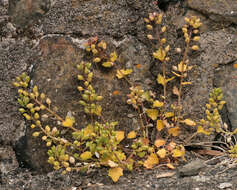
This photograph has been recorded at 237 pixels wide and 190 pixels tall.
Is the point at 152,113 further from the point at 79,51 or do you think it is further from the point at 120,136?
the point at 79,51

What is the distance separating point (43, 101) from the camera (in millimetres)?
1487

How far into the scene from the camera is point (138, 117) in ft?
5.07

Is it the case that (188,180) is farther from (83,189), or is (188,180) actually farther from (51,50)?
(51,50)

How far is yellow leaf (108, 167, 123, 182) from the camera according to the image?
1.36 m

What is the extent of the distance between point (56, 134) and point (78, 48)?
40cm

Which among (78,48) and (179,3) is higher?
(179,3)

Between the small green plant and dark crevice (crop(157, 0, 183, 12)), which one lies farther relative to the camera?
dark crevice (crop(157, 0, 183, 12))

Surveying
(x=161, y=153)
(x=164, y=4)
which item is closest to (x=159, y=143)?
(x=161, y=153)

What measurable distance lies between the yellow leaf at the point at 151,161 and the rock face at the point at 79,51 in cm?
16

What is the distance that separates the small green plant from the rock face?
40 millimetres

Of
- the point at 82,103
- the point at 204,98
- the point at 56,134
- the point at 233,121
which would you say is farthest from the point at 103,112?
→ the point at 233,121

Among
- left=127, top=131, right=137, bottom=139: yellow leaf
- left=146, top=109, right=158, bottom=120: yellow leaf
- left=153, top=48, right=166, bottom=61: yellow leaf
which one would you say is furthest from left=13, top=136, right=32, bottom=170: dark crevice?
left=153, top=48, right=166, bottom=61: yellow leaf

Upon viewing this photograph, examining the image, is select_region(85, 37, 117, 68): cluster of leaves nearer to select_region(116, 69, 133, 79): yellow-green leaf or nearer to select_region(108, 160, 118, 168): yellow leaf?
select_region(116, 69, 133, 79): yellow-green leaf

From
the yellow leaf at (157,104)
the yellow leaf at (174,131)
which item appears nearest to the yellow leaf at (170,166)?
the yellow leaf at (174,131)
